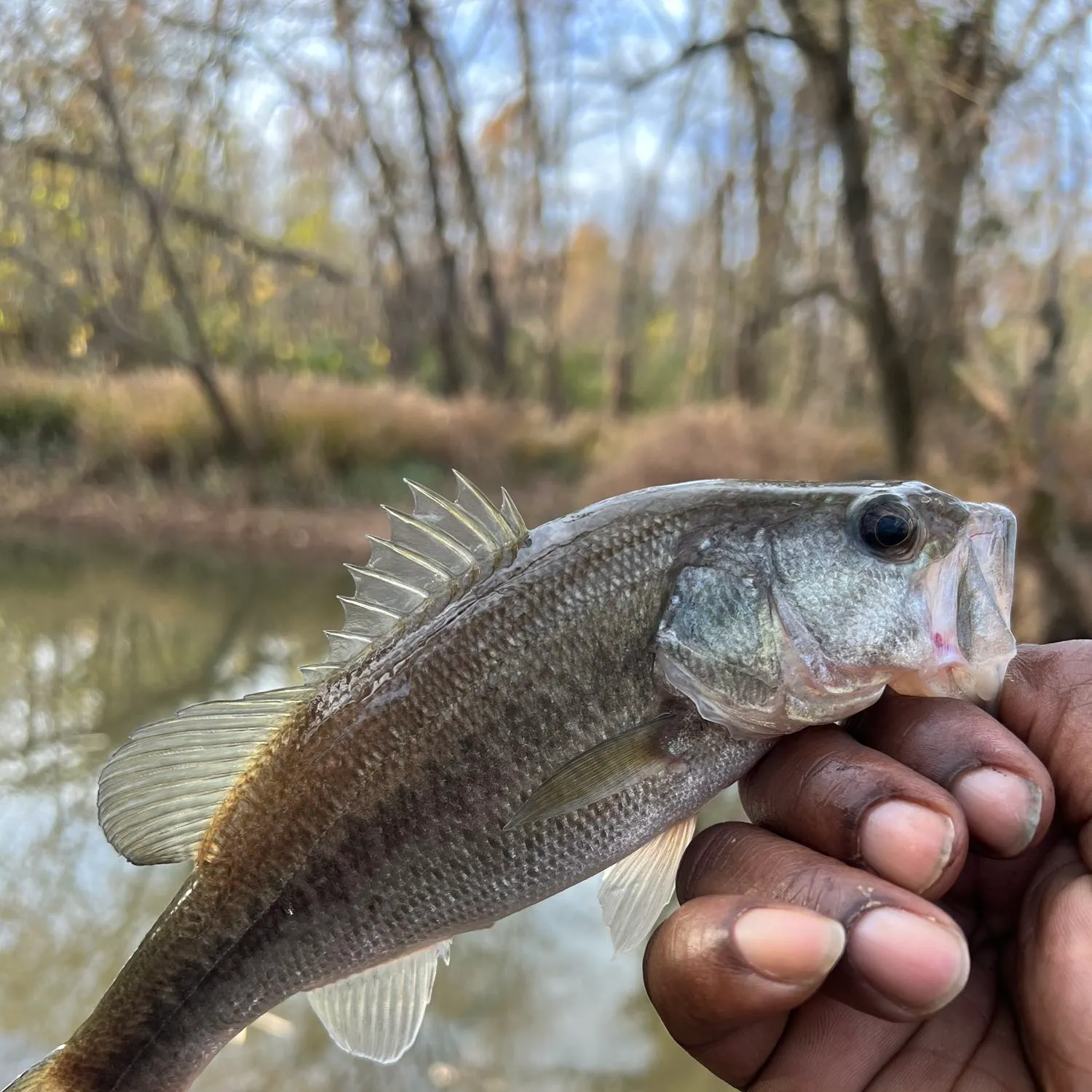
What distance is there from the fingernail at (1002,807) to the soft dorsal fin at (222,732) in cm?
78

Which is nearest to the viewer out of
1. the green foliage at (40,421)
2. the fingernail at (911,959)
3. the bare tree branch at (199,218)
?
the fingernail at (911,959)

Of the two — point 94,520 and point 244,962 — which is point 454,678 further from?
point 94,520

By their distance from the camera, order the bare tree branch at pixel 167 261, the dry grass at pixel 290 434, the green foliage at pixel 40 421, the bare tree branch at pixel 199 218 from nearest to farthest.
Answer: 1. the bare tree branch at pixel 167 261
2. the bare tree branch at pixel 199 218
3. the dry grass at pixel 290 434
4. the green foliage at pixel 40 421

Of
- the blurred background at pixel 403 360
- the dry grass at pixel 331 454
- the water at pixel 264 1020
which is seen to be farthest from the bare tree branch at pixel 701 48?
the water at pixel 264 1020

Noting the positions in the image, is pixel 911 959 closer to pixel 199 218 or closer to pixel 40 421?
pixel 199 218

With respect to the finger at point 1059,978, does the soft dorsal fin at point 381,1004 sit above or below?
below

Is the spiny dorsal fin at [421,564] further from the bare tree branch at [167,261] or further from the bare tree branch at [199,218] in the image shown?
the bare tree branch at [199,218]

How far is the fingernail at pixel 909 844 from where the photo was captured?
1.12 m

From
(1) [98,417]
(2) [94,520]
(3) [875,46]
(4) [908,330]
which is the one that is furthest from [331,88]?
(4) [908,330]

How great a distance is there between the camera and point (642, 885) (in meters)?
1.36

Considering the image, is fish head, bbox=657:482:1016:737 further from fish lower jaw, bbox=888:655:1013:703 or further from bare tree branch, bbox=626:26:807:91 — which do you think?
bare tree branch, bbox=626:26:807:91

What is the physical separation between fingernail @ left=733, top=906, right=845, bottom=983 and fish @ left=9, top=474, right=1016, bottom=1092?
250 millimetres

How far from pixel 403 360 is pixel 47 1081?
16.1 meters

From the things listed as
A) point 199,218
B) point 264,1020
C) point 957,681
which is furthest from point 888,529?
point 199,218
